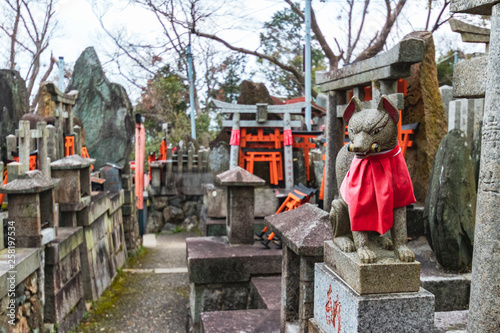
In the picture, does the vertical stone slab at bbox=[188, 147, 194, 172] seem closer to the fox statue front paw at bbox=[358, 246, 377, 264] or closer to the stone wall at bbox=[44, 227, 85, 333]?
the stone wall at bbox=[44, 227, 85, 333]

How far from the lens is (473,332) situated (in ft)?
11.2

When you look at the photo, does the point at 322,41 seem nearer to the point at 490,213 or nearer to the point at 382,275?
the point at 490,213

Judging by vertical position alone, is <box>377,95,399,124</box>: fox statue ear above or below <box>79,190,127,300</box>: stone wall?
above

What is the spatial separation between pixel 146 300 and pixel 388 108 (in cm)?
709

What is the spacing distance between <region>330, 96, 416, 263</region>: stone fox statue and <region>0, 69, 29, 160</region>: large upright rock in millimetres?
8885

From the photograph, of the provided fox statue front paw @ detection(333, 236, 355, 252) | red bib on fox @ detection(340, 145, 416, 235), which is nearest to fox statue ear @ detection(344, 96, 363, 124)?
red bib on fox @ detection(340, 145, 416, 235)

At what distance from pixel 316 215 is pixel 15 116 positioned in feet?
28.6

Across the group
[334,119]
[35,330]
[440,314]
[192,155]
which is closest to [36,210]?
[35,330]

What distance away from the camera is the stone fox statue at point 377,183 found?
2898mm

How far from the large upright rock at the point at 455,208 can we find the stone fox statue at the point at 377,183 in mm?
2255

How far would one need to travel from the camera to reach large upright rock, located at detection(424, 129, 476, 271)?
5.01 m

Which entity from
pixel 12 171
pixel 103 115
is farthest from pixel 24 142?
pixel 103 115

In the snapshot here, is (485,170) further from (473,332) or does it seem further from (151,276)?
(151,276)

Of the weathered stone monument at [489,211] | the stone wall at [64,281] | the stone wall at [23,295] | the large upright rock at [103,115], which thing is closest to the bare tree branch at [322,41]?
the large upright rock at [103,115]
